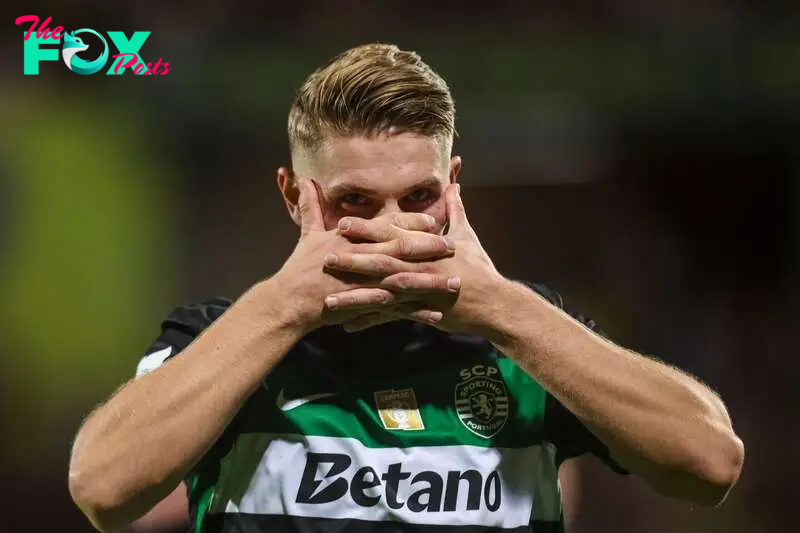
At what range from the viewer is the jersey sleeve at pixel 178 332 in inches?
54.6

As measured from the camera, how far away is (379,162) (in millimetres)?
1373

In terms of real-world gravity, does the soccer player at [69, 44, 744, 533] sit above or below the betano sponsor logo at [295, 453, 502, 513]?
above

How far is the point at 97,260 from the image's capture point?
3.78 m

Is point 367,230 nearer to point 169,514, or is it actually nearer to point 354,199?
point 354,199

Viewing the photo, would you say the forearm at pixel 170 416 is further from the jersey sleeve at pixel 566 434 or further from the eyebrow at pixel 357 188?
the jersey sleeve at pixel 566 434

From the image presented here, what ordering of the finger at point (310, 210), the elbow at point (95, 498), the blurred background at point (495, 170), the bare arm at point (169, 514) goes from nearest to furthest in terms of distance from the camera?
the elbow at point (95, 498)
the finger at point (310, 210)
the bare arm at point (169, 514)
the blurred background at point (495, 170)

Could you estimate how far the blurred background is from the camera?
3.71m

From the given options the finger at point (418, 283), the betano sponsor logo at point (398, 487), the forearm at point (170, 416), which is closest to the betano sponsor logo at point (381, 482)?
the betano sponsor logo at point (398, 487)

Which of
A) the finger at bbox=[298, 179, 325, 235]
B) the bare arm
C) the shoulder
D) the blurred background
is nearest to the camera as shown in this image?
the finger at bbox=[298, 179, 325, 235]

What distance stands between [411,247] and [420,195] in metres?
0.16

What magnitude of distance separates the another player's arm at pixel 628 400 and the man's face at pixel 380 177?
0.71ft

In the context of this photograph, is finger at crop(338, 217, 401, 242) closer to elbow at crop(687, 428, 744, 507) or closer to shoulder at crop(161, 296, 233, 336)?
shoulder at crop(161, 296, 233, 336)

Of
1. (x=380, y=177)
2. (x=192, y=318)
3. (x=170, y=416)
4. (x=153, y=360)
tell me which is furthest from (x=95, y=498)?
(x=380, y=177)

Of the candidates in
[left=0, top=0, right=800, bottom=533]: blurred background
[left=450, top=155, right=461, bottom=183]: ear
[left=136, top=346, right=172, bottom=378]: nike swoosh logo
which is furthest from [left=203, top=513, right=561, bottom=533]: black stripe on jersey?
[left=0, top=0, right=800, bottom=533]: blurred background
